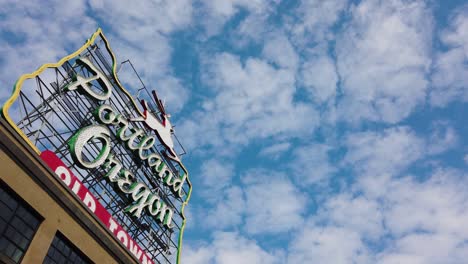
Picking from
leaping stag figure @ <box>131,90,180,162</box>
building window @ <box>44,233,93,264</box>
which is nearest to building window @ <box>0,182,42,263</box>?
building window @ <box>44,233,93,264</box>

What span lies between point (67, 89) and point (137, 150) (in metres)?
7.83

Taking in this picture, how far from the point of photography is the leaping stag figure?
32.8m

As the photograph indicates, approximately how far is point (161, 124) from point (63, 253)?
17.2m

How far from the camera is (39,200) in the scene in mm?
18234

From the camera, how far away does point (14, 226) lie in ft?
55.5

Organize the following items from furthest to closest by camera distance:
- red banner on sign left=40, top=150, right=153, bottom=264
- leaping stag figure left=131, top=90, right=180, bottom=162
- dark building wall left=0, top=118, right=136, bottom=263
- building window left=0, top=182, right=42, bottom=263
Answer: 1. leaping stag figure left=131, top=90, right=180, bottom=162
2. red banner on sign left=40, top=150, right=153, bottom=264
3. dark building wall left=0, top=118, right=136, bottom=263
4. building window left=0, top=182, right=42, bottom=263

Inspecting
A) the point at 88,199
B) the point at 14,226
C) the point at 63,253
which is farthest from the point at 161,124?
the point at 14,226

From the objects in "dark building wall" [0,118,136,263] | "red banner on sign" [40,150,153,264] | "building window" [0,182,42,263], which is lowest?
"building window" [0,182,42,263]

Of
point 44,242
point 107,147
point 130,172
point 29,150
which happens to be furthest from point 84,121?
point 44,242

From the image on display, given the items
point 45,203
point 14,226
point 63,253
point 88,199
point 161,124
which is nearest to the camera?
point 14,226

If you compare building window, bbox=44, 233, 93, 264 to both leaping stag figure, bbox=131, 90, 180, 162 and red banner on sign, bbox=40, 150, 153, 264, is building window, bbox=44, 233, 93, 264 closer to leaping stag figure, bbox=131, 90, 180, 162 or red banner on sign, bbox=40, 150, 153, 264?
red banner on sign, bbox=40, 150, 153, 264

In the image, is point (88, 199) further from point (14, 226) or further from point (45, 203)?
point (14, 226)

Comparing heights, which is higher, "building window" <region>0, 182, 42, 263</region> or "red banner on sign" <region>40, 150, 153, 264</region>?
"red banner on sign" <region>40, 150, 153, 264</region>

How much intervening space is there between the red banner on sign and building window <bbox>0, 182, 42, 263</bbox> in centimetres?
255
